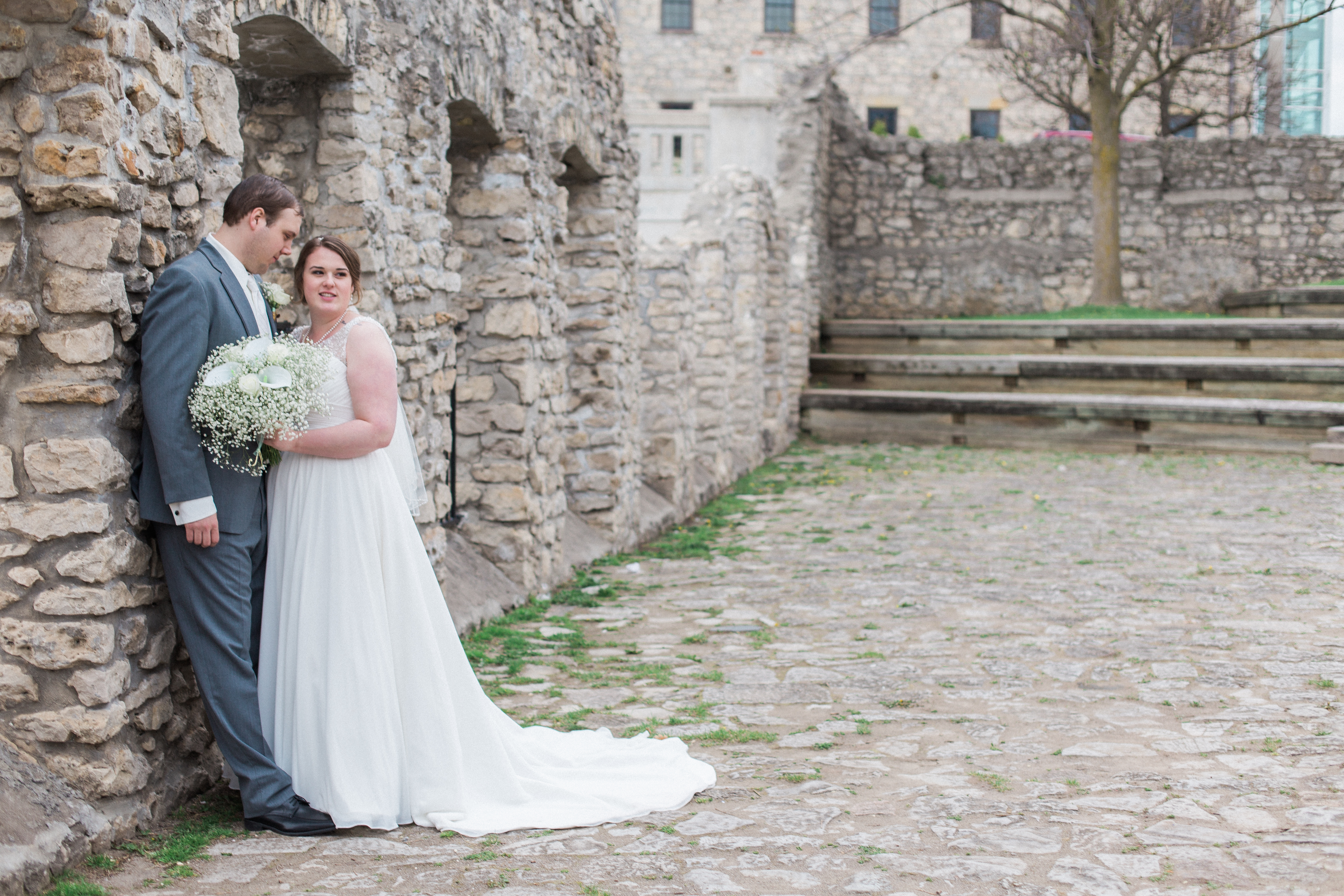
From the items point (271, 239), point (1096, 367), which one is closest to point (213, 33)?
point (271, 239)

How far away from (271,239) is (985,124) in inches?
1064

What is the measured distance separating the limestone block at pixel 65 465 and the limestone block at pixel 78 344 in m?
0.19

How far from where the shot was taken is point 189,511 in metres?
2.87

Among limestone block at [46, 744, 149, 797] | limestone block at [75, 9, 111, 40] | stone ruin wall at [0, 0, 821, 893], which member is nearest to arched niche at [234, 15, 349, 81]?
stone ruin wall at [0, 0, 821, 893]

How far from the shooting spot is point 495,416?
5.85 m

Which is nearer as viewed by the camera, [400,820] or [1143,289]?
[400,820]

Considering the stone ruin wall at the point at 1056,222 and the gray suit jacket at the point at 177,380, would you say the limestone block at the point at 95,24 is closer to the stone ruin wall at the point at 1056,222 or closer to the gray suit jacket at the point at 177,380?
the gray suit jacket at the point at 177,380

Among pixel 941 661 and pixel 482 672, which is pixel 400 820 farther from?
pixel 941 661

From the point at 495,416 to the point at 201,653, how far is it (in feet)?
9.72

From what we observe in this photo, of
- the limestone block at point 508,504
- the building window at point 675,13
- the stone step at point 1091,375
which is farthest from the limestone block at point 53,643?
the building window at point 675,13

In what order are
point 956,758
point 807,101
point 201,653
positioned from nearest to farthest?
point 201,653
point 956,758
point 807,101

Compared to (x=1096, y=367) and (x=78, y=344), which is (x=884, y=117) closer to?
(x=1096, y=367)

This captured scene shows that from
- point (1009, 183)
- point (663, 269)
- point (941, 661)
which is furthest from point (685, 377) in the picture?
point (1009, 183)

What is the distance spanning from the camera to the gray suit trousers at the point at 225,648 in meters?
2.96
